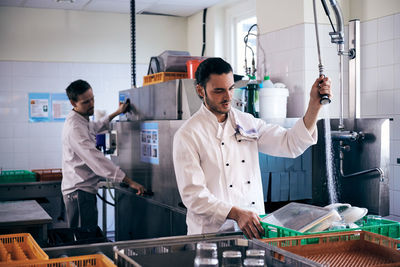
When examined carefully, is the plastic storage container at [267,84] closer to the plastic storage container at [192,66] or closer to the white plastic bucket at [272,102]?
the white plastic bucket at [272,102]

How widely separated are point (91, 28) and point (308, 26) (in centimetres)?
339

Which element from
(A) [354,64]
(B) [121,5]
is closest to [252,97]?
(A) [354,64]

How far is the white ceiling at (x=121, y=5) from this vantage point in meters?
5.73

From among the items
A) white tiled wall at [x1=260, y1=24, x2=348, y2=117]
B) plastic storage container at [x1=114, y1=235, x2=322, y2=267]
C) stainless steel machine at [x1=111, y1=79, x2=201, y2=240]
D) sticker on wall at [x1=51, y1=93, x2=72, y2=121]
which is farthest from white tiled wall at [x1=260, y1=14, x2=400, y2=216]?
sticker on wall at [x1=51, y1=93, x2=72, y2=121]

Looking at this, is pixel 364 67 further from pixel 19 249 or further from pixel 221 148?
pixel 19 249

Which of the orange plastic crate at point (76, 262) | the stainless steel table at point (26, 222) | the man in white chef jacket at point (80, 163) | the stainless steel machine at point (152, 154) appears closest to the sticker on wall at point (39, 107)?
the stainless steel machine at point (152, 154)

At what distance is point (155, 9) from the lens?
246 inches

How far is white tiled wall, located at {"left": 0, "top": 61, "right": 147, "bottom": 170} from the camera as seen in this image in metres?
5.96

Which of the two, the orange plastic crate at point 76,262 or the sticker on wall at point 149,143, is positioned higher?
the sticker on wall at point 149,143

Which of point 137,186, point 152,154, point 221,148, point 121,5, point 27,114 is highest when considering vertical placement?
point 121,5

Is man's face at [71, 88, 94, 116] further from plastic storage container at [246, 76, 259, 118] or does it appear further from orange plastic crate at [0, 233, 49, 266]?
orange plastic crate at [0, 233, 49, 266]

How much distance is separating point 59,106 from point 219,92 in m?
4.35

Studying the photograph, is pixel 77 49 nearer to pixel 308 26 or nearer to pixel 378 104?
pixel 308 26

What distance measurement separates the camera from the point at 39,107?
611cm
